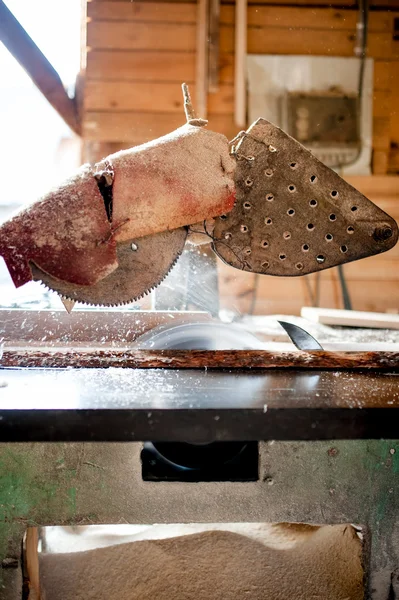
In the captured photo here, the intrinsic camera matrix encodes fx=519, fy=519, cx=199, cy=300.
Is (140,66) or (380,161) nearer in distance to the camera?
(140,66)

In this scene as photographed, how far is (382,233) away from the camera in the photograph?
134 cm

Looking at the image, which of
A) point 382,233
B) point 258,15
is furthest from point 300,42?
point 382,233

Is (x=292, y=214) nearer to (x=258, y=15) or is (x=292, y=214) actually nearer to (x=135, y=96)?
(x=135, y=96)

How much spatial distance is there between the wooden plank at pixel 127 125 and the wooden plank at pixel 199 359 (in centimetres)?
270

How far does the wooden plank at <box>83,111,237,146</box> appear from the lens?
3.68 m

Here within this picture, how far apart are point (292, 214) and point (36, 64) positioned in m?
2.32

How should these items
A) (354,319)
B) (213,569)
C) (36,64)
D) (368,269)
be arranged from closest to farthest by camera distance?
(213,569), (354,319), (36,64), (368,269)

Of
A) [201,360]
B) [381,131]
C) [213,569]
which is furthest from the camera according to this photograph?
[381,131]

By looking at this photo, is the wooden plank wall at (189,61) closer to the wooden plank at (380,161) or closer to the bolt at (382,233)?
the wooden plank at (380,161)

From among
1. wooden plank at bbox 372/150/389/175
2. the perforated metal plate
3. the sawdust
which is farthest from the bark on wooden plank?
wooden plank at bbox 372/150/389/175

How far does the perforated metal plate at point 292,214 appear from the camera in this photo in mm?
1327

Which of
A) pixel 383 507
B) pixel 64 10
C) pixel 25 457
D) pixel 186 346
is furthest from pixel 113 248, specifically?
pixel 64 10

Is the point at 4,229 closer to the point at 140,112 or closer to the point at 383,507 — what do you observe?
the point at 383,507

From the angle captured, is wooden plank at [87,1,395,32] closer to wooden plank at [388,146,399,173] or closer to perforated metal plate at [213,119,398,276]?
wooden plank at [388,146,399,173]
